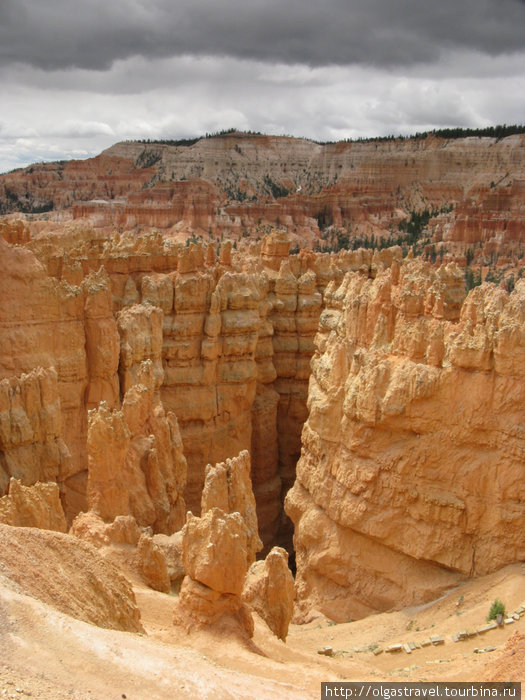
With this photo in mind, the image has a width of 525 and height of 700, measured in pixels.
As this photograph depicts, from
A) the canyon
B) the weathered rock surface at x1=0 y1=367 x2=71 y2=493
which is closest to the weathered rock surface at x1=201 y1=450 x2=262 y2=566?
the canyon

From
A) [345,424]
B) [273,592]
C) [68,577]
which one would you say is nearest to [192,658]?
[68,577]

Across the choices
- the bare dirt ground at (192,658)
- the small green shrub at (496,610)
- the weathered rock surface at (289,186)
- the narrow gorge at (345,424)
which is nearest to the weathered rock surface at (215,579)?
the bare dirt ground at (192,658)

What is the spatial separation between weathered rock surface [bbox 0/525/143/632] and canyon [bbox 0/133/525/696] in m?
0.04

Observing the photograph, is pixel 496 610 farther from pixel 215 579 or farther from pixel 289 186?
pixel 289 186

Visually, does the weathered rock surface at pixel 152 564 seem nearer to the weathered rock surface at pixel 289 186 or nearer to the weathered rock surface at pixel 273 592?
the weathered rock surface at pixel 273 592

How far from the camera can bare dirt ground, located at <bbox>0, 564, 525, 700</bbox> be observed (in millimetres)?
5816

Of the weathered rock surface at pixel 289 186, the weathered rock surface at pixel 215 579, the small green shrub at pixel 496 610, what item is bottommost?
the small green shrub at pixel 496 610

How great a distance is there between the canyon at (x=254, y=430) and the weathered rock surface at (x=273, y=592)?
32 millimetres

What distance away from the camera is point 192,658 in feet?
23.0

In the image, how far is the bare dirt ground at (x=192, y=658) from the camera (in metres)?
5.82

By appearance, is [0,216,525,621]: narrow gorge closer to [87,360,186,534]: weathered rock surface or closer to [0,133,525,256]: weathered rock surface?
[87,360,186,534]: weathered rock surface

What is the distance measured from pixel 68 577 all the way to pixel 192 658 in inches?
82.2

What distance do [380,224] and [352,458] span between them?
255 feet

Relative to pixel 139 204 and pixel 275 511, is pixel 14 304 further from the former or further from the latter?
pixel 139 204
